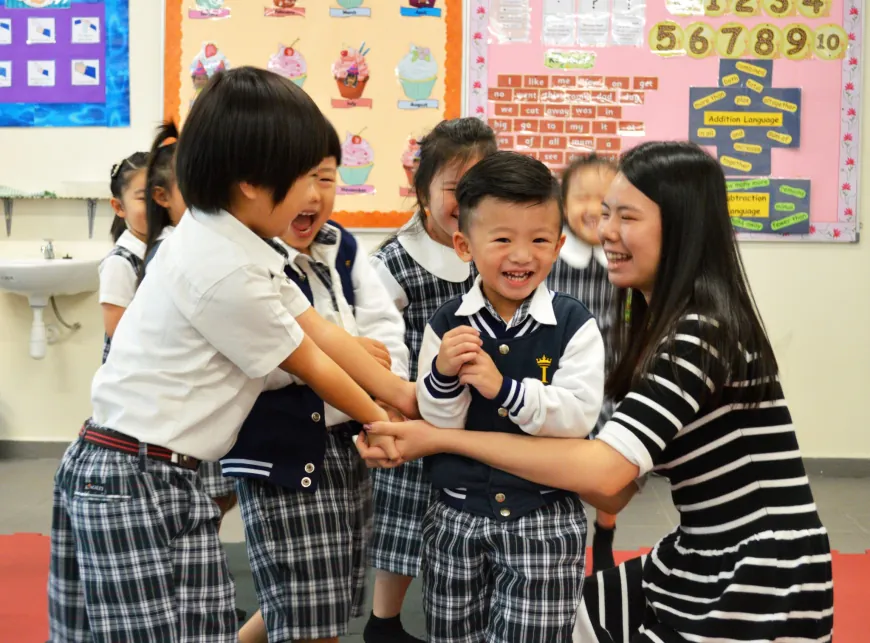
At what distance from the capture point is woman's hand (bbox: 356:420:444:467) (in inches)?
61.4

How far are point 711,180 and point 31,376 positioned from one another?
154 inches

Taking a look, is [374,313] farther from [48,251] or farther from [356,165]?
[48,251]

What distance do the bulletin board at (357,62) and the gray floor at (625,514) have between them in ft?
5.56

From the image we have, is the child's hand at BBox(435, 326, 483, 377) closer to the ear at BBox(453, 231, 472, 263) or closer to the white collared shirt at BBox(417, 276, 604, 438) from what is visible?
the white collared shirt at BBox(417, 276, 604, 438)

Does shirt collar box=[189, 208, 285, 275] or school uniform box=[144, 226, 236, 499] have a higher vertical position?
shirt collar box=[189, 208, 285, 275]

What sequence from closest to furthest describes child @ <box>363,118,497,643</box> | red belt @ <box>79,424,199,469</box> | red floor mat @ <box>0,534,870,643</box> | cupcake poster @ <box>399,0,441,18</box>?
red belt @ <box>79,424,199,469</box>, child @ <box>363,118,497,643</box>, red floor mat @ <box>0,534,870,643</box>, cupcake poster @ <box>399,0,441,18</box>

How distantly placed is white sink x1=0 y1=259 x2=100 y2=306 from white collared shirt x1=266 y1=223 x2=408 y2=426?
2671mm

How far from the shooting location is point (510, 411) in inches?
58.4

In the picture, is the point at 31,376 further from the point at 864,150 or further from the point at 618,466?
the point at 864,150

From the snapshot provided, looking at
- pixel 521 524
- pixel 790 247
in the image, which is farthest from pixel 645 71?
pixel 521 524

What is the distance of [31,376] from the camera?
14.5 ft

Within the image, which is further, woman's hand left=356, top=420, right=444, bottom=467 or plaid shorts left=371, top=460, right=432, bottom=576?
plaid shorts left=371, top=460, right=432, bottom=576

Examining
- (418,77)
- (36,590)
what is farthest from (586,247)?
(36,590)

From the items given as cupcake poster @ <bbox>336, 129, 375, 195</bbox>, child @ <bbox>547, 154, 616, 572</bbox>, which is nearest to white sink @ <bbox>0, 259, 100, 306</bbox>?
cupcake poster @ <bbox>336, 129, 375, 195</bbox>
